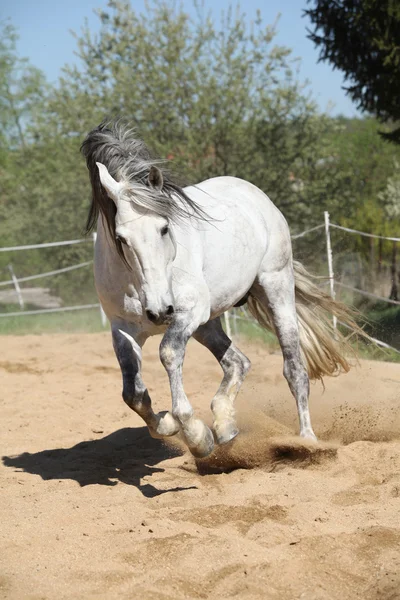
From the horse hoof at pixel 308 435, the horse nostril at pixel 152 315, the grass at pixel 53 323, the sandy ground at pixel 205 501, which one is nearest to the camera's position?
the sandy ground at pixel 205 501

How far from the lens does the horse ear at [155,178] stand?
12.9ft

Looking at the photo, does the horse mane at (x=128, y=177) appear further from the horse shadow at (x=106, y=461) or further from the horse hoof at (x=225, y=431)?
the horse shadow at (x=106, y=461)

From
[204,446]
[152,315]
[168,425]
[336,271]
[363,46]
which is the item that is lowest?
[336,271]

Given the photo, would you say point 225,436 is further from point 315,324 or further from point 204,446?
point 315,324

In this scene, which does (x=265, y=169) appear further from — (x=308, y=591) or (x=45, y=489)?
(x=308, y=591)

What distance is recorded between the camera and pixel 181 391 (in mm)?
3990

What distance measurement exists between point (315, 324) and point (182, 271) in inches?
71.7

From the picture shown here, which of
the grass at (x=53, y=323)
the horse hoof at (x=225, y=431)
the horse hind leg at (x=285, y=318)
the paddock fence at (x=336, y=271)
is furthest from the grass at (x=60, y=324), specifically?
the horse hoof at (x=225, y=431)

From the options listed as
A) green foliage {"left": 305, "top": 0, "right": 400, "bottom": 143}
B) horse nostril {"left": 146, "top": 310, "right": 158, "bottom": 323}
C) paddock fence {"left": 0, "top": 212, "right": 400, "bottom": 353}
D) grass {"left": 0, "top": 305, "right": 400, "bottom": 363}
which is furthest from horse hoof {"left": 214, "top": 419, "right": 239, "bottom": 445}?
green foliage {"left": 305, "top": 0, "right": 400, "bottom": 143}

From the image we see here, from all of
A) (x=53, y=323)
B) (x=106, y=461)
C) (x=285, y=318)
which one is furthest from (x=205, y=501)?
(x=53, y=323)

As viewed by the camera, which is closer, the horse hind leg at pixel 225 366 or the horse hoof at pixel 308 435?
the horse hind leg at pixel 225 366

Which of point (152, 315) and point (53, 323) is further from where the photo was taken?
point (53, 323)

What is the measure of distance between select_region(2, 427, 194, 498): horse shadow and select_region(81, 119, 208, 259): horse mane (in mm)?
1533

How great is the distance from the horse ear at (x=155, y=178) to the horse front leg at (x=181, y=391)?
754mm
